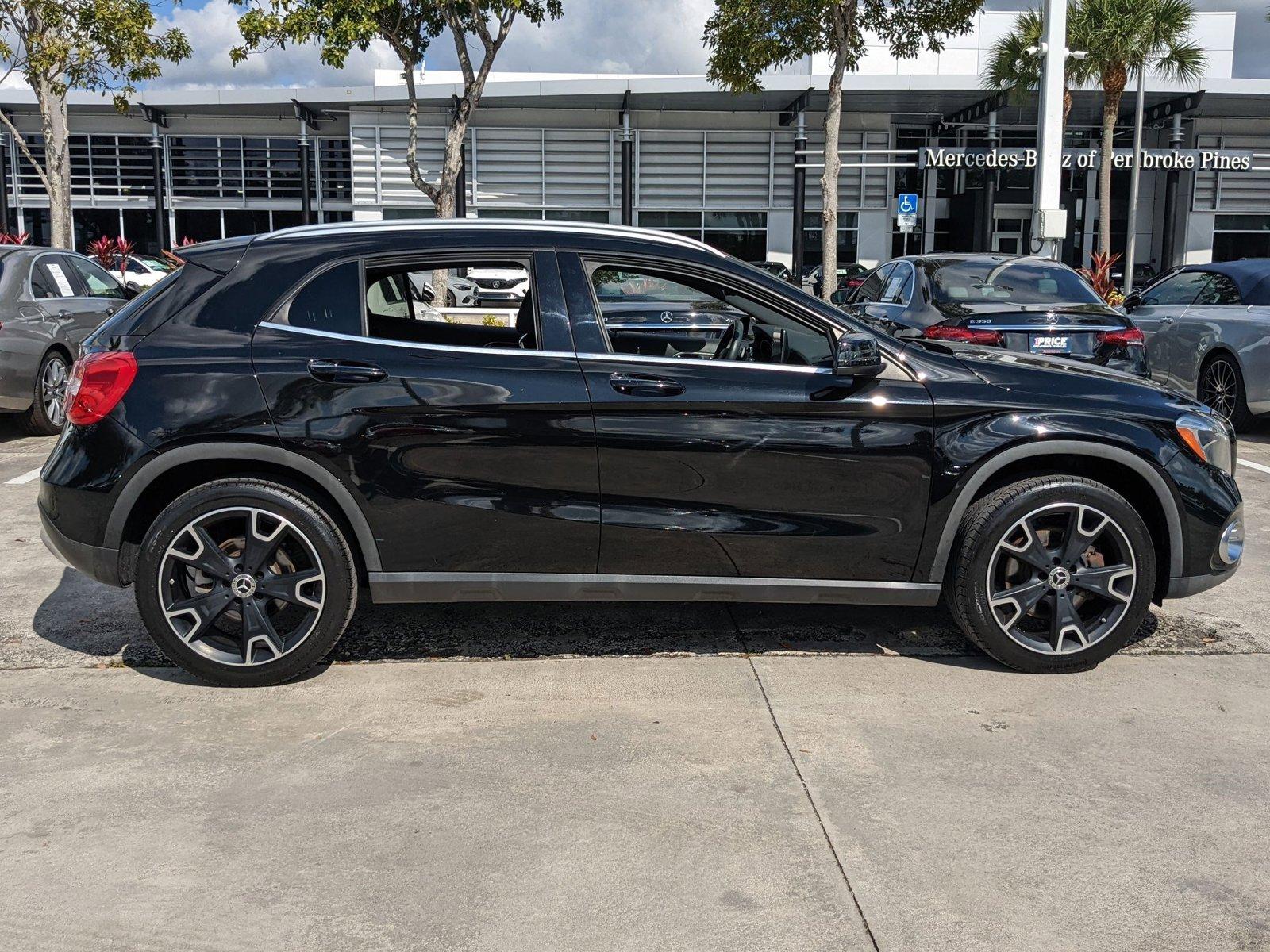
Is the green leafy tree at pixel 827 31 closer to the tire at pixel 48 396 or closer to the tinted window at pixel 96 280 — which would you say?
the tinted window at pixel 96 280

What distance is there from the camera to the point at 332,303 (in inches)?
173

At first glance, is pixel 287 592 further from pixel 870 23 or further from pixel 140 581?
pixel 870 23

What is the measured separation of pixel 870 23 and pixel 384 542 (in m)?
17.3

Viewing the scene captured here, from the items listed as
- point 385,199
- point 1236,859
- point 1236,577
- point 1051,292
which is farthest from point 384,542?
point 385,199

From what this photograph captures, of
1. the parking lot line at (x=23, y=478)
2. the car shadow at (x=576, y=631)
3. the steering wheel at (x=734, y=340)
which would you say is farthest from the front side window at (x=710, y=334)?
the parking lot line at (x=23, y=478)

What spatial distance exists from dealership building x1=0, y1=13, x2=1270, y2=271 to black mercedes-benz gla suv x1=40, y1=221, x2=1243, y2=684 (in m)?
31.2

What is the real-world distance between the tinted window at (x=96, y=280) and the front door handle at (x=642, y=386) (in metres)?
8.30

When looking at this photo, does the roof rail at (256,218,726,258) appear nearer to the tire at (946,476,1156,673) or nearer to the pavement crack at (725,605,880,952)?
the tire at (946,476,1156,673)

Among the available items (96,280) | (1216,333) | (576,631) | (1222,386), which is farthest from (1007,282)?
(96,280)

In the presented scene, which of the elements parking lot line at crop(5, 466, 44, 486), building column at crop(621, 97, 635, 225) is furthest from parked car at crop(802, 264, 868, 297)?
parking lot line at crop(5, 466, 44, 486)

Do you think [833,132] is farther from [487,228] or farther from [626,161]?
[487,228]

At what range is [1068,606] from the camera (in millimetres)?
4516

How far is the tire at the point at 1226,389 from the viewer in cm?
1012

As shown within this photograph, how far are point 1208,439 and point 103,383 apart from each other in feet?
13.8
